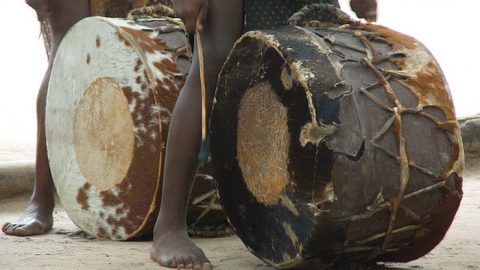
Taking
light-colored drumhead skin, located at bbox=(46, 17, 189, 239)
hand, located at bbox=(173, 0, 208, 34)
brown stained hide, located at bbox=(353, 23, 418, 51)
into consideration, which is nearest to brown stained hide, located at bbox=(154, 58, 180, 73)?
light-colored drumhead skin, located at bbox=(46, 17, 189, 239)

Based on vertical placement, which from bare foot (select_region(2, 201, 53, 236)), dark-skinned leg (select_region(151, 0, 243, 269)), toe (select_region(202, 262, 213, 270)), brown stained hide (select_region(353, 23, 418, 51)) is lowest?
bare foot (select_region(2, 201, 53, 236))

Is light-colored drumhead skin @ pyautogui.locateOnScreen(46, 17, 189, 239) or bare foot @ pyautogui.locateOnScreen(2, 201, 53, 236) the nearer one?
light-colored drumhead skin @ pyautogui.locateOnScreen(46, 17, 189, 239)

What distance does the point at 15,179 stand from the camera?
5.05 meters

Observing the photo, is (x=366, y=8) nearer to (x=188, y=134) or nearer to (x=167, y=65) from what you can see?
(x=167, y=65)

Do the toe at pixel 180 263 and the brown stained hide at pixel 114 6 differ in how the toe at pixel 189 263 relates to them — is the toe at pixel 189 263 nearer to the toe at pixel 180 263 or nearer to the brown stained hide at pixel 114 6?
the toe at pixel 180 263

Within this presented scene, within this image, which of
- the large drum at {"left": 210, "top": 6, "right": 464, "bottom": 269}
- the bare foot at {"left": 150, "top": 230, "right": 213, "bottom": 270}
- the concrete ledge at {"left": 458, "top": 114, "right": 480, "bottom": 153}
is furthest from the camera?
the concrete ledge at {"left": 458, "top": 114, "right": 480, "bottom": 153}

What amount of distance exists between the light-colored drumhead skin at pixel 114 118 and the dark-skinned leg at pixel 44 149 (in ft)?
0.53

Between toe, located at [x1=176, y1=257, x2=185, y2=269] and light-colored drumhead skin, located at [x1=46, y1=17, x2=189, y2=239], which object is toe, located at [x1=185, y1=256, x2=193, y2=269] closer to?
toe, located at [x1=176, y1=257, x2=185, y2=269]

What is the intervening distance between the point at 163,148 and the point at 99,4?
3.13 ft

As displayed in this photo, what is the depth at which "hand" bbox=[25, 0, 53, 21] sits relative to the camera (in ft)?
13.4

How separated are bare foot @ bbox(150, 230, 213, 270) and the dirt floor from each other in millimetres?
45

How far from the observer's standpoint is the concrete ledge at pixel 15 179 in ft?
16.5

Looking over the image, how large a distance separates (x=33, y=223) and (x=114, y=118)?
2.38 feet

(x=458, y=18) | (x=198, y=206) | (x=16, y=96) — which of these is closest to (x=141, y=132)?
(x=198, y=206)
